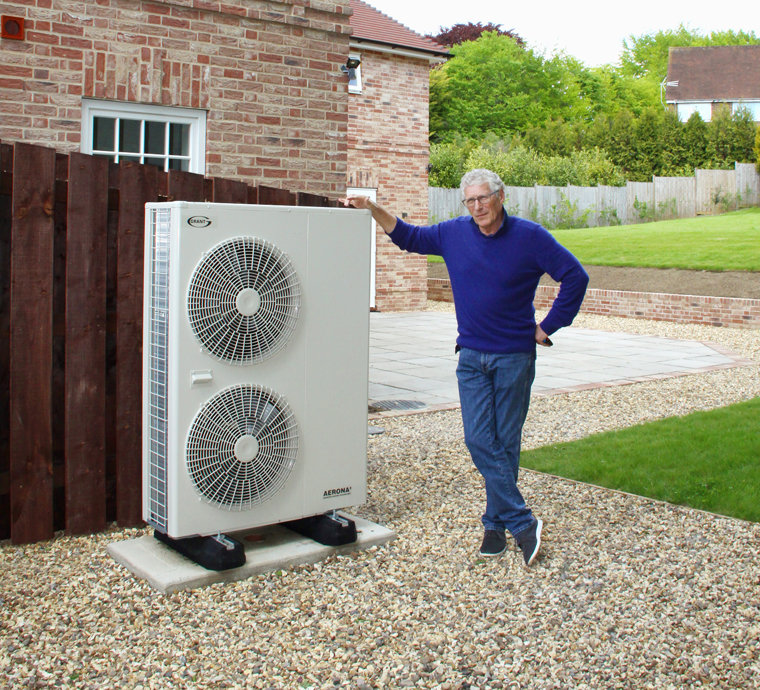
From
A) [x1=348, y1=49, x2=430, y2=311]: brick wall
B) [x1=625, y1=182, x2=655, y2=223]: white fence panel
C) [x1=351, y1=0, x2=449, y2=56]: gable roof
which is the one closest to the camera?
[x1=351, y1=0, x2=449, y2=56]: gable roof

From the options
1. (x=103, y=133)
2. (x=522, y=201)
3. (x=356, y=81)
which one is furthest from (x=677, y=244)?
(x=103, y=133)

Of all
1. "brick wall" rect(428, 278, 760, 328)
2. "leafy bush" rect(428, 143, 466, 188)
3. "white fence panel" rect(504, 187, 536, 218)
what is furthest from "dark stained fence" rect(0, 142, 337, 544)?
"leafy bush" rect(428, 143, 466, 188)

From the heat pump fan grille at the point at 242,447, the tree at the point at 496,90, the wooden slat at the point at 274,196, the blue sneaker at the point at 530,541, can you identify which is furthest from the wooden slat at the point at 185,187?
the tree at the point at 496,90

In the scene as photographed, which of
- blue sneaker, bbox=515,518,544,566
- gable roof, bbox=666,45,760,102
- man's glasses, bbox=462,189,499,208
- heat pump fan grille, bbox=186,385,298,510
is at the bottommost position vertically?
blue sneaker, bbox=515,518,544,566

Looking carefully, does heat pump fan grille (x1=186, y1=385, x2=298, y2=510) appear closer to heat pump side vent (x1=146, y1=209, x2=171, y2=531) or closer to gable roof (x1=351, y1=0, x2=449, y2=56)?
heat pump side vent (x1=146, y1=209, x2=171, y2=531)

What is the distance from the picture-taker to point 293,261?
13.3 feet

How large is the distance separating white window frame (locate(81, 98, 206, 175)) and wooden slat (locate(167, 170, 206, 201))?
2.52m

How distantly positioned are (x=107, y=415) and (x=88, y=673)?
1695 mm

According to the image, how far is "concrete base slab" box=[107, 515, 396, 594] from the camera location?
388 cm

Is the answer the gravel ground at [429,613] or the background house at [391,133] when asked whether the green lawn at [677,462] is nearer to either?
the gravel ground at [429,613]

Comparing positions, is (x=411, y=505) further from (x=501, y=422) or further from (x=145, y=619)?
(x=145, y=619)

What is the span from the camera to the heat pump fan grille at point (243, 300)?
149 inches

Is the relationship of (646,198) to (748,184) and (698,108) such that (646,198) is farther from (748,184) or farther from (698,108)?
(698,108)

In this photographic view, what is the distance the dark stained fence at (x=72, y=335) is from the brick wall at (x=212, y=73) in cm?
246
